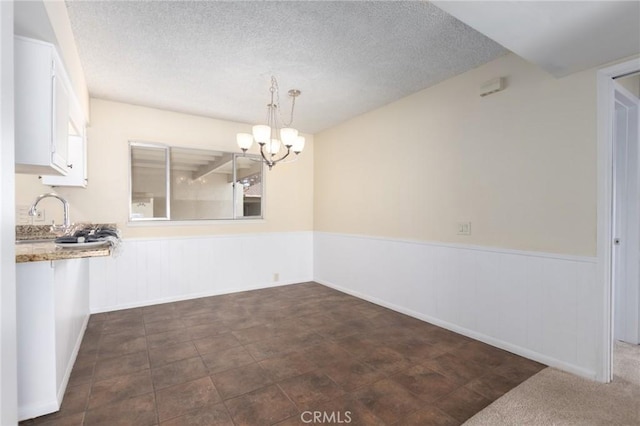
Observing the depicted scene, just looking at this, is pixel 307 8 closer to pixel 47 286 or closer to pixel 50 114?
pixel 50 114

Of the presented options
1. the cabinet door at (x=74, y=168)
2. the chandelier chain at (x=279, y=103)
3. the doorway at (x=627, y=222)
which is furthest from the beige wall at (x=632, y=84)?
the cabinet door at (x=74, y=168)

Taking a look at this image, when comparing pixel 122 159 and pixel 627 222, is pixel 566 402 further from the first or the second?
pixel 122 159

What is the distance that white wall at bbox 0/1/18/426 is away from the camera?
3.23 feet

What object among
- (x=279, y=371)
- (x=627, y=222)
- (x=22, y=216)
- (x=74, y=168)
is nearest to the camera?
(x=279, y=371)

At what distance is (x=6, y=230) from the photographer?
105 centimetres

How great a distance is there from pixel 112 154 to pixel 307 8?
3162 millimetres

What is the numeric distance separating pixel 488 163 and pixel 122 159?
14.0 feet

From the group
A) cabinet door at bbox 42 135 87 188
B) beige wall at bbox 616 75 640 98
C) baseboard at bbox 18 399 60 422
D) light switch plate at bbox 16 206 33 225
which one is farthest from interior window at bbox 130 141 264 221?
beige wall at bbox 616 75 640 98

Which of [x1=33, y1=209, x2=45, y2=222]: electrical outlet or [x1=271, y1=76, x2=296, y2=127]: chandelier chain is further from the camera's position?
[x1=271, y1=76, x2=296, y2=127]: chandelier chain

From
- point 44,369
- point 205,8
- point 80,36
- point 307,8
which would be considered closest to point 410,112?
point 307,8

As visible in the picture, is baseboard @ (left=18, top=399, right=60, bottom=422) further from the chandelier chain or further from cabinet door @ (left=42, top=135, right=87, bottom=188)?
the chandelier chain

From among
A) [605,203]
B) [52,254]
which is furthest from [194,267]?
[605,203]

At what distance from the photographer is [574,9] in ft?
5.45

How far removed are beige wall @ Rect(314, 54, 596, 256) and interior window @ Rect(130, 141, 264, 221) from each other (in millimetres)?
1812
